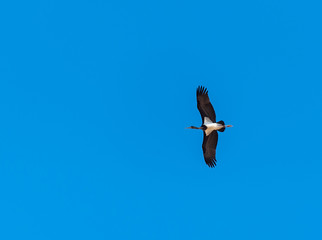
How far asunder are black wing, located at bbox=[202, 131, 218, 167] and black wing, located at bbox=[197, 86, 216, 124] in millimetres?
1506

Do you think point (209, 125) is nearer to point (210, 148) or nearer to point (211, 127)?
point (211, 127)

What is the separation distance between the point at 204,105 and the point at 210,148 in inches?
136

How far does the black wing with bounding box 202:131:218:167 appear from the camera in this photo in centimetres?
4562

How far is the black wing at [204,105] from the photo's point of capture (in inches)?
1727

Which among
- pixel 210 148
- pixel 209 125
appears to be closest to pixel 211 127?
pixel 209 125

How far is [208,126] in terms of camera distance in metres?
44.9

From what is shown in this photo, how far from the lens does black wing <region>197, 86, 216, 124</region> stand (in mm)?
43875

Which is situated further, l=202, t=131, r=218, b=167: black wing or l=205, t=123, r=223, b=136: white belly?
l=202, t=131, r=218, b=167: black wing

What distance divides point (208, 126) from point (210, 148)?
1.94 meters

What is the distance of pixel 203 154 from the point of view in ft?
151

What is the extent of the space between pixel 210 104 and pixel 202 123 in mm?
1659

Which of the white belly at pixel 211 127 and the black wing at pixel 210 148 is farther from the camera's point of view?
the black wing at pixel 210 148

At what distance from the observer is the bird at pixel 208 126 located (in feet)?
145

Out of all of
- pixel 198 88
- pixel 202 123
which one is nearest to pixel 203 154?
pixel 202 123
